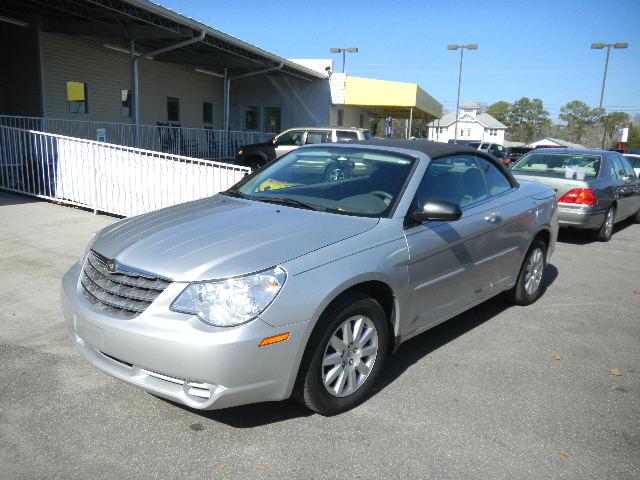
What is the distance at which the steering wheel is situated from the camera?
3.73 meters

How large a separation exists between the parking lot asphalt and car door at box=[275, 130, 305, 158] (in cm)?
1238

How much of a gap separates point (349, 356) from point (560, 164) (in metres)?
7.36

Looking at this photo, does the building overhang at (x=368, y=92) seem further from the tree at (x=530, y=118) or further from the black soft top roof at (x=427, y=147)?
the tree at (x=530, y=118)

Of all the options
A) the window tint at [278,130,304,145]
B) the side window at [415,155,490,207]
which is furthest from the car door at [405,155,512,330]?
the window tint at [278,130,304,145]

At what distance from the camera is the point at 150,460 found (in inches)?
109

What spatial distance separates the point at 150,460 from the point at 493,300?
3.93 m

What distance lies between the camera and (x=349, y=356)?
10.7ft

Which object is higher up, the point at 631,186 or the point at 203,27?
the point at 203,27

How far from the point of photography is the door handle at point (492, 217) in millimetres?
4402

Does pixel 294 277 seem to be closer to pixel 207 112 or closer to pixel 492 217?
pixel 492 217

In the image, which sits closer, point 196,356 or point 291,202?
point 196,356

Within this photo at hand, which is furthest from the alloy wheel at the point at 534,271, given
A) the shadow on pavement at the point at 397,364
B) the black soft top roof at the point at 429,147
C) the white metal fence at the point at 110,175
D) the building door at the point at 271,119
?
the building door at the point at 271,119

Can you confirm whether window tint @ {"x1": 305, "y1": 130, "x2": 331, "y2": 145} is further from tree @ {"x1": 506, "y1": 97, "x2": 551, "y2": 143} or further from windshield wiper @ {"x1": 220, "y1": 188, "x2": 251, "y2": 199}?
tree @ {"x1": 506, "y1": 97, "x2": 551, "y2": 143}

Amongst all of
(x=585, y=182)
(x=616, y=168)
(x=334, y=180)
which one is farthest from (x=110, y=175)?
(x=616, y=168)
